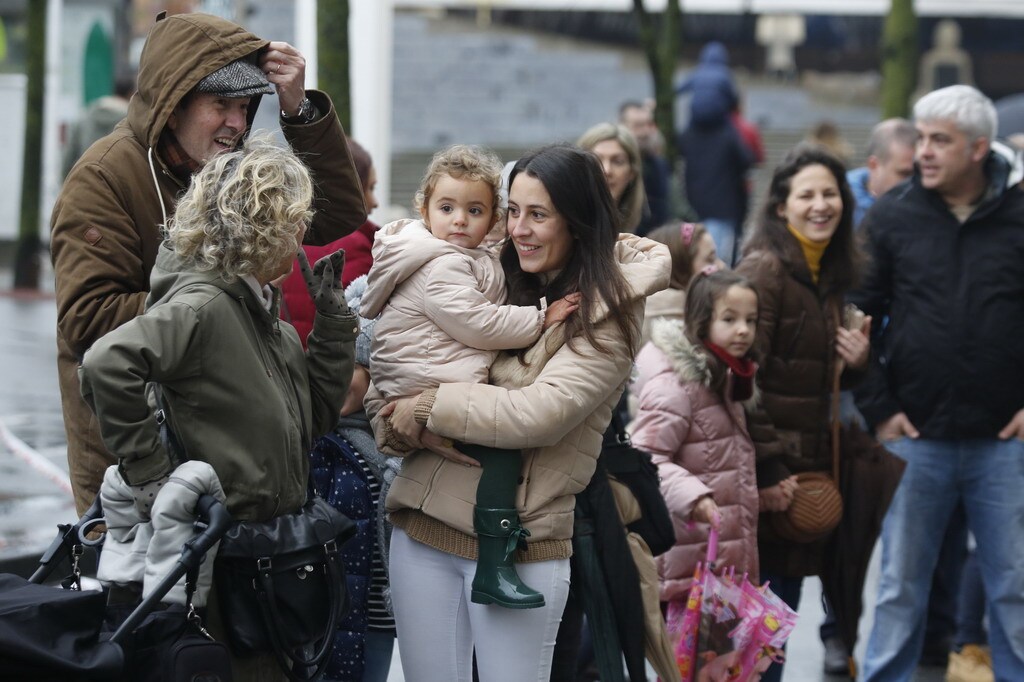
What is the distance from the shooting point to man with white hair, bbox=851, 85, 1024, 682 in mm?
5801

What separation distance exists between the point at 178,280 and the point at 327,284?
1.49 feet

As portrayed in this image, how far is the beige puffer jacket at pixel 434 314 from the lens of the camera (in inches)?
164

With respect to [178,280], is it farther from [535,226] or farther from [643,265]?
[643,265]

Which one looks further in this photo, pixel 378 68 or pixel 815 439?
pixel 378 68

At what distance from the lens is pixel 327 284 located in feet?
13.2

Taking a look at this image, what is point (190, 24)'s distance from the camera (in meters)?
4.17

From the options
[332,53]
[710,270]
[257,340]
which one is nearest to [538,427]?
[257,340]

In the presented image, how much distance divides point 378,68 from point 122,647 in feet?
50.3

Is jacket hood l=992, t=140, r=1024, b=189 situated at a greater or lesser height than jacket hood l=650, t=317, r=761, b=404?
greater

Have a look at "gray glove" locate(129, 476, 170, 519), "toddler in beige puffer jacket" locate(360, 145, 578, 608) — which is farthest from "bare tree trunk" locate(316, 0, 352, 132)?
"gray glove" locate(129, 476, 170, 519)

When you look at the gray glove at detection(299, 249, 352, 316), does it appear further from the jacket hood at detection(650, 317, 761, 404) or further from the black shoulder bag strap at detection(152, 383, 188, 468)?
the jacket hood at detection(650, 317, 761, 404)

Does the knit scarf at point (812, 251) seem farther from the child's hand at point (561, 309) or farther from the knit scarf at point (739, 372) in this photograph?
the child's hand at point (561, 309)

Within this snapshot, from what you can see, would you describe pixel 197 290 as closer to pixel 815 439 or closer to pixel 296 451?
pixel 296 451

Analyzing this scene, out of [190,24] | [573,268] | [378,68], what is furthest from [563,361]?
[378,68]
